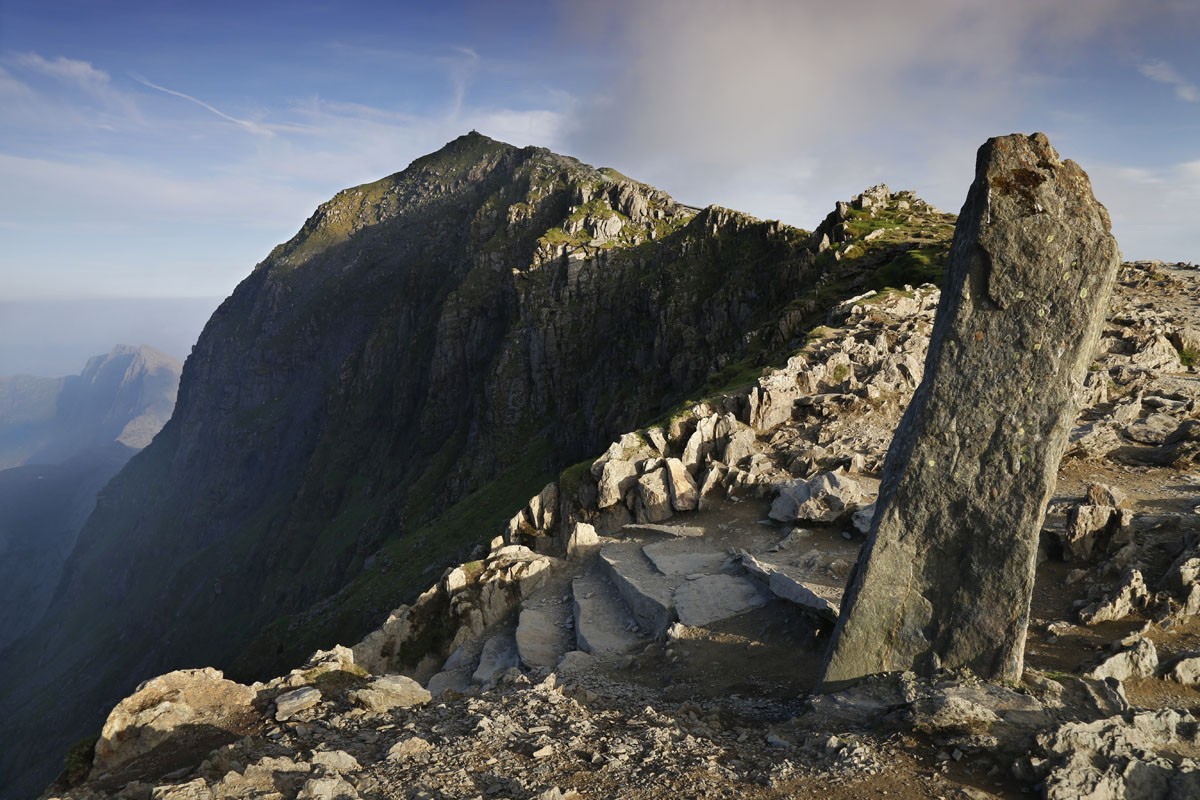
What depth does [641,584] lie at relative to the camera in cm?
1906

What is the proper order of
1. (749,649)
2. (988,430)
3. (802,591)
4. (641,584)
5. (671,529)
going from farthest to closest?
(671,529) < (641,584) < (749,649) < (802,591) < (988,430)

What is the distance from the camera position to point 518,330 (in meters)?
139

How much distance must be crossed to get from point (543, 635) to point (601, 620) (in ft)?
6.44

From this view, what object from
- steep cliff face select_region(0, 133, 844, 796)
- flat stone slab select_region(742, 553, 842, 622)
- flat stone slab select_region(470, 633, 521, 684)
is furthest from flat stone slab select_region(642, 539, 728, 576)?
steep cliff face select_region(0, 133, 844, 796)

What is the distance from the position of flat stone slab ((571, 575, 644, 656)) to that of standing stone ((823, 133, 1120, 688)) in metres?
7.39

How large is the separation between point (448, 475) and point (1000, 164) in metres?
137

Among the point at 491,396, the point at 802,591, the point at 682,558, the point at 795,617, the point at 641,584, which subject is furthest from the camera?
the point at 491,396

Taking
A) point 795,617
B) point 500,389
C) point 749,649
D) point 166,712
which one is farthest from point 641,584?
point 500,389

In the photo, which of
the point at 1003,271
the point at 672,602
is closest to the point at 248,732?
the point at 672,602

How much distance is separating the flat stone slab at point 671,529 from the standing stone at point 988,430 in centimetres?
1077

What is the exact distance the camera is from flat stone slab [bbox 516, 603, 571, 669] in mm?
17906

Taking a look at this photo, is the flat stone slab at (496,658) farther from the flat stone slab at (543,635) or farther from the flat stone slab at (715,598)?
the flat stone slab at (715,598)

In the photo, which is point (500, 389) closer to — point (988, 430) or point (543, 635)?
point (543, 635)

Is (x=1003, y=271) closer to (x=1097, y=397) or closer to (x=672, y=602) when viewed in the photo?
(x=672, y=602)
